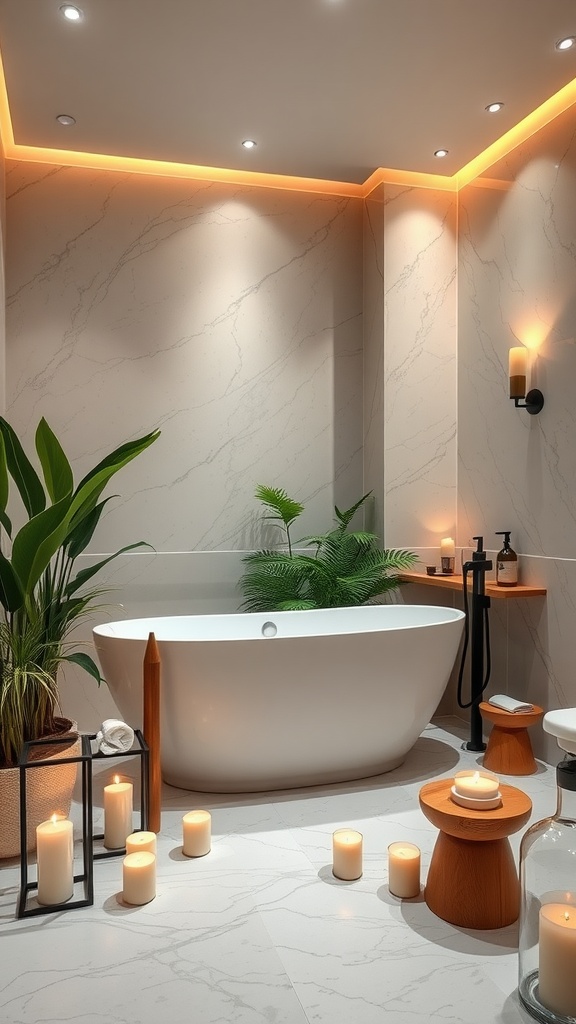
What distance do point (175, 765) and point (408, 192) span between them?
120 inches

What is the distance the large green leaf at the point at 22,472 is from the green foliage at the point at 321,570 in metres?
1.43

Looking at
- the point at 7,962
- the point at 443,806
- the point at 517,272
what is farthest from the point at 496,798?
the point at 517,272

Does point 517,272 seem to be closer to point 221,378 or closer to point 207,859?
point 221,378

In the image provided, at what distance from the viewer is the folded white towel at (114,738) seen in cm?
228

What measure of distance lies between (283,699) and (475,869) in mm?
931

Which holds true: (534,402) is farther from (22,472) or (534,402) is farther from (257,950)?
(257,950)

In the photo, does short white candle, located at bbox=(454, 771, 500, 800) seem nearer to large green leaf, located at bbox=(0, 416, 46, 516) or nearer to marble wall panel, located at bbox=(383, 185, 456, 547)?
large green leaf, located at bbox=(0, 416, 46, 516)

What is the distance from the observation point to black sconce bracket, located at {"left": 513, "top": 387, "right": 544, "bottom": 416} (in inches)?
129

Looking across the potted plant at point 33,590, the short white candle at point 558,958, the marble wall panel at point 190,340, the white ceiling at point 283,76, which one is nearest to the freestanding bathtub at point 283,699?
the potted plant at point 33,590

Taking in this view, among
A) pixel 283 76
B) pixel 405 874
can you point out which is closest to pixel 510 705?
pixel 405 874

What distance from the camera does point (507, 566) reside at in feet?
10.9

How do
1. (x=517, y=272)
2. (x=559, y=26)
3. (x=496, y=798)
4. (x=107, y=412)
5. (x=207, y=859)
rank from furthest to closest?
(x=107, y=412) < (x=517, y=272) < (x=559, y=26) < (x=207, y=859) < (x=496, y=798)

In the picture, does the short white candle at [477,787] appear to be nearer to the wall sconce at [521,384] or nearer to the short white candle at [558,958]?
the short white candle at [558,958]

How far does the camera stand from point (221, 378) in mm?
3922
